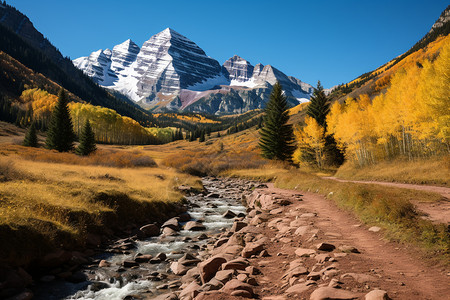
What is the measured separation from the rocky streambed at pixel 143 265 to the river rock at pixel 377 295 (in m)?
5.59

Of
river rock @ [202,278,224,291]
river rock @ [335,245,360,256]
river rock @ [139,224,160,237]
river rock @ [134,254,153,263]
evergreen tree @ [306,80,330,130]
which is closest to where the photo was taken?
river rock @ [202,278,224,291]

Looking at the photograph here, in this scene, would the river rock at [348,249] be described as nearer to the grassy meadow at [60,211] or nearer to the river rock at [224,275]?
the river rock at [224,275]

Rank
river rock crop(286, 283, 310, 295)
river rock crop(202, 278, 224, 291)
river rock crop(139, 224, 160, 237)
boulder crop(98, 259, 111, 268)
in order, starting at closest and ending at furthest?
river rock crop(286, 283, 310, 295) → river rock crop(202, 278, 224, 291) → boulder crop(98, 259, 111, 268) → river rock crop(139, 224, 160, 237)

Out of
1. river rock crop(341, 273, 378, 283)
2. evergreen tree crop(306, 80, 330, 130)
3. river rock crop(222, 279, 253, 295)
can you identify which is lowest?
river rock crop(222, 279, 253, 295)

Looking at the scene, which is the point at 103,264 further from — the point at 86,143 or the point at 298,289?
the point at 86,143

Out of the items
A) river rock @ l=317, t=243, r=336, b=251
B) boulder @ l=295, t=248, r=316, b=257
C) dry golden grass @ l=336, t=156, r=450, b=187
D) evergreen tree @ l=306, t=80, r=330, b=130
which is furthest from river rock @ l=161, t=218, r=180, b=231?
evergreen tree @ l=306, t=80, r=330, b=130

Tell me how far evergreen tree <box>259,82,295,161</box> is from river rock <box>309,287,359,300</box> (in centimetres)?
4537

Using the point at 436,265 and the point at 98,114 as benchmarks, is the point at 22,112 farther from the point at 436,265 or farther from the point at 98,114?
the point at 436,265

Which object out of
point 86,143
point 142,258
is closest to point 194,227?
point 142,258

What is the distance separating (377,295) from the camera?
169 inches

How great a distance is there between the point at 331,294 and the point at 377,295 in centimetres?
75

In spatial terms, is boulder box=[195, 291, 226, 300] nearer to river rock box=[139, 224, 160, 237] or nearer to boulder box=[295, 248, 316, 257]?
boulder box=[295, 248, 316, 257]

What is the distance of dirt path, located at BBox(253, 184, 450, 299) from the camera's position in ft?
15.9

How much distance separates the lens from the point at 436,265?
588 cm
